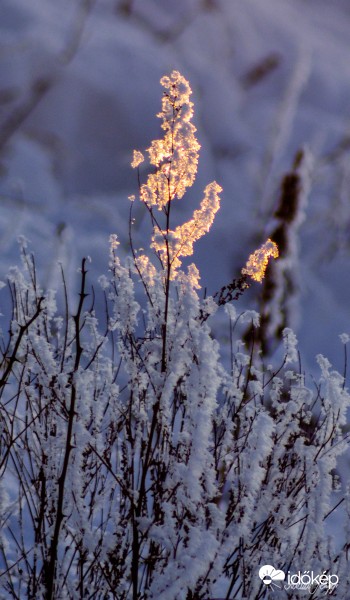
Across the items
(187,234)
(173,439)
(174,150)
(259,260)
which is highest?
(174,150)

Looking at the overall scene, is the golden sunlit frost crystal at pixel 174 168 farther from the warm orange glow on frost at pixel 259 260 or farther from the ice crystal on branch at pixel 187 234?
the warm orange glow on frost at pixel 259 260

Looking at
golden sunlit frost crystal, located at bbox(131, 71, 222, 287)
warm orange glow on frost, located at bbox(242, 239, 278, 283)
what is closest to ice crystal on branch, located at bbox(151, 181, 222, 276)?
golden sunlit frost crystal, located at bbox(131, 71, 222, 287)

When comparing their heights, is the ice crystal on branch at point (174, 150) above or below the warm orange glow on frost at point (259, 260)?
above

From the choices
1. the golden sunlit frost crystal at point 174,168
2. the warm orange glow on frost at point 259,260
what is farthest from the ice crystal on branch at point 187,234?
the warm orange glow on frost at point 259,260

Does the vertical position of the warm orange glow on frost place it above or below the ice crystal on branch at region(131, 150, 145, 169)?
below

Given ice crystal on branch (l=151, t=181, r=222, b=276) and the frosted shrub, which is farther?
ice crystal on branch (l=151, t=181, r=222, b=276)

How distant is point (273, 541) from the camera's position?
2.46 m

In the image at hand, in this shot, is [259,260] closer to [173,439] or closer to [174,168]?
[174,168]

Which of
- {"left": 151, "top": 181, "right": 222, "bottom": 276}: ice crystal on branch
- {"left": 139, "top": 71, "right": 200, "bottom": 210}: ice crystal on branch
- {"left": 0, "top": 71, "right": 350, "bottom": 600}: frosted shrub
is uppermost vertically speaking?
{"left": 139, "top": 71, "right": 200, "bottom": 210}: ice crystal on branch

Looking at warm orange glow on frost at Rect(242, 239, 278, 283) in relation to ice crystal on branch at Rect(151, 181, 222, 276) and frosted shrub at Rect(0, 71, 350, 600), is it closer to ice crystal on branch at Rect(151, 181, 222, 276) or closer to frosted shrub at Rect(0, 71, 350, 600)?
frosted shrub at Rect(0, 71, 350, 600)

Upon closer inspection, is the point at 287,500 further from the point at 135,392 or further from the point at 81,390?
the point at 81,390

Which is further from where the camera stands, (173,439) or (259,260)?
(173,439)

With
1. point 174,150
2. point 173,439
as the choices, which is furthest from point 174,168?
point 173,439

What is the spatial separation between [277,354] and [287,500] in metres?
2.57
